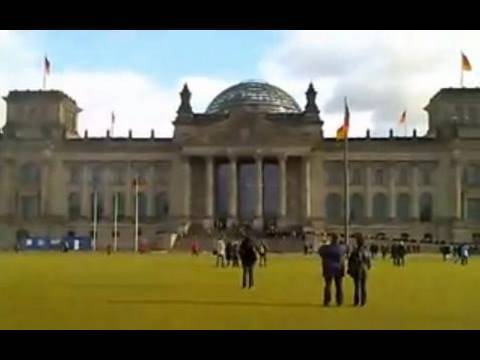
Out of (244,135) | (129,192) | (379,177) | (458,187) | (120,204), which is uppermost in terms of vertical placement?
(244,135)

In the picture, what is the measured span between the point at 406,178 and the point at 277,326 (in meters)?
105

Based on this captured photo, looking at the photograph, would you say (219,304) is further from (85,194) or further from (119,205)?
(85,194)

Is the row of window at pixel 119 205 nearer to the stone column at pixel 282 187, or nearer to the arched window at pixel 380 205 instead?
the stone column at pixel 282 187

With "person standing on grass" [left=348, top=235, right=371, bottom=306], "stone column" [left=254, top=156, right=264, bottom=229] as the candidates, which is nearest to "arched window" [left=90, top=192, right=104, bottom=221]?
"stone column" [left=254, top=156, right=264, bottom=229]

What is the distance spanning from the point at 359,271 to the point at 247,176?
97.1m

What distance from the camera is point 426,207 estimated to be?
122 metres

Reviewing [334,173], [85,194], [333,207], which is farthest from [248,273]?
[85,194]

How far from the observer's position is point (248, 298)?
26.8m

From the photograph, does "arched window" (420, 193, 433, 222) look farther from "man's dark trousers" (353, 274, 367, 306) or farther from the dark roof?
"man's dark trousers" (353, 274, 367, 306)

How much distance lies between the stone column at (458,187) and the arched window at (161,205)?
39.0 metres

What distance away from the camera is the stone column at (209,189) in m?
118

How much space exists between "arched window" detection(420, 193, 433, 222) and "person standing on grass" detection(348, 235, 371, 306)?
322 ft

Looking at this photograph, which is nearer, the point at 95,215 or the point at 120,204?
the point at 95,215
